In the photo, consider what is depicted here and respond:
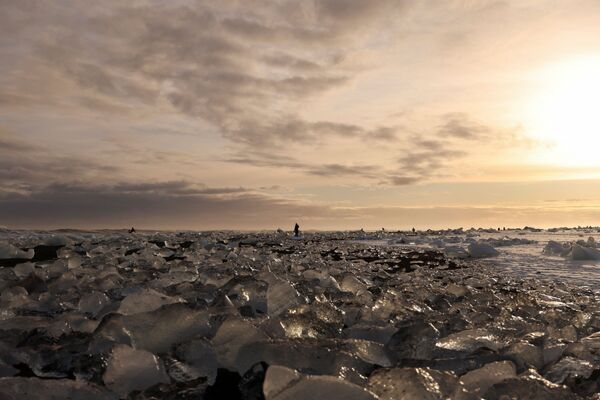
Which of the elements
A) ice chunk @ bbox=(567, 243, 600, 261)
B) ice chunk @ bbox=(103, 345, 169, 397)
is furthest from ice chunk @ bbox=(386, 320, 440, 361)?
ice chunk @ bbox=(567, 243, 600, 261)

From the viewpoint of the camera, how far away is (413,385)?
158cm

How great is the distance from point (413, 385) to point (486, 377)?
1.53 feet

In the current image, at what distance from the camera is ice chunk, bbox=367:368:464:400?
1.56 m

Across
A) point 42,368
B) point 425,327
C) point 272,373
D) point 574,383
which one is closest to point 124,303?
point 42,368

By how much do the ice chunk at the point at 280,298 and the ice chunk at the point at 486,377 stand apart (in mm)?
1431

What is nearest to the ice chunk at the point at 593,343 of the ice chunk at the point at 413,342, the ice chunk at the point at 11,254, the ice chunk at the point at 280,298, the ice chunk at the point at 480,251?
the ice chunk at the point at 413,342

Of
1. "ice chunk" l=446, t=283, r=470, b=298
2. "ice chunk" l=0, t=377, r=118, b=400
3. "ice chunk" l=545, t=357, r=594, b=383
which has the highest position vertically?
"ice chunk" l=0, t=377, r=118, b=400

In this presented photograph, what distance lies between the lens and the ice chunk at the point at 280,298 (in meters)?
3.13

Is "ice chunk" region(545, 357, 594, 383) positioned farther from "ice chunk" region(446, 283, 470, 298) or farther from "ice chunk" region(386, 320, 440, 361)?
"ice chunk" region(446, 283, 470, 298)

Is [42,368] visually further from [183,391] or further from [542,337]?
[542,337]

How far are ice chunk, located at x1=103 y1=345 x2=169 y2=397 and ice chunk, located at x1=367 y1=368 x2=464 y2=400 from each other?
33.7 inches

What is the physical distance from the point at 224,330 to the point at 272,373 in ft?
2.03

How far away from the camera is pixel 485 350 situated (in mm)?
2377

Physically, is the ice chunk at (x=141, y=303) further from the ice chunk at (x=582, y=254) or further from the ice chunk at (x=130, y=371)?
the ice chunk at (x=582, y=254)
